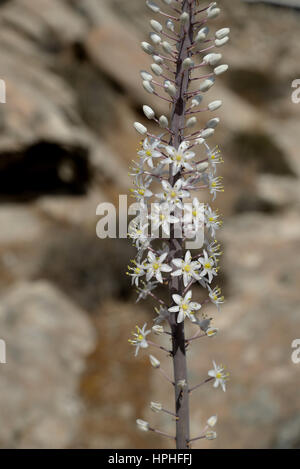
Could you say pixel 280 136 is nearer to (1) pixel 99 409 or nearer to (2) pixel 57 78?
(2) pixel 57 78

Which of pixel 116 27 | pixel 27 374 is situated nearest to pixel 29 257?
pixel 27 374

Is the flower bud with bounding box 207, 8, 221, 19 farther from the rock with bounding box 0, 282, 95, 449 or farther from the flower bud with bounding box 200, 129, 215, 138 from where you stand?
the rock with bounding box 0, 282, 95, 449

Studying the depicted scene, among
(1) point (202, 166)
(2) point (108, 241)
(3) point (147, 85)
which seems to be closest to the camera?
(1) point (202, 166)

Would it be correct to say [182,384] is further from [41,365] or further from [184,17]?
[41,365]

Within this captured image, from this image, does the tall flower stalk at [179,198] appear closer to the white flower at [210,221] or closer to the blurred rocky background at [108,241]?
A: the white flower at [210,221]

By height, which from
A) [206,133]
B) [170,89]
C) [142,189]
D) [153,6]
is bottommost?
[142,189]

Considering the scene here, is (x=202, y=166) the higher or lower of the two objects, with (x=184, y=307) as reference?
higher

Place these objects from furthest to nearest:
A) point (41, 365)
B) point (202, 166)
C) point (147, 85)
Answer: point (41, 365) < point (147, 85) < point (202, 166)

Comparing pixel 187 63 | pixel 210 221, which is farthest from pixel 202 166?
pixel 187 63
